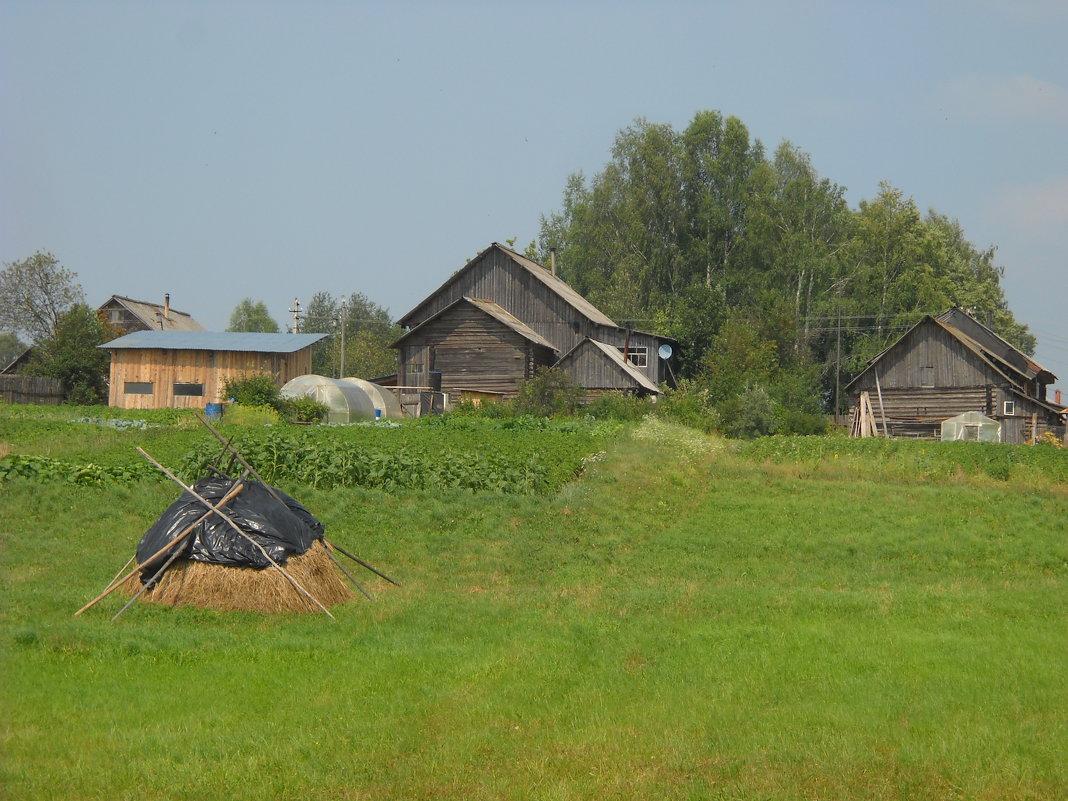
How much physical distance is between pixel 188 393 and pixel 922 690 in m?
44.1

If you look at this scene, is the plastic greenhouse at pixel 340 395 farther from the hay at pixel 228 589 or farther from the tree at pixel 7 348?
the tree at pixel 7 348

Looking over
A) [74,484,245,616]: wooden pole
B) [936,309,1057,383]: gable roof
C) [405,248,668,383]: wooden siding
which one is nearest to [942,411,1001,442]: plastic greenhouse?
[936,309,1057,383]: gable roof

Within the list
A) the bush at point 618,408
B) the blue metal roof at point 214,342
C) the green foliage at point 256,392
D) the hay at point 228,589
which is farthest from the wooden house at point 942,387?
the hay at point 228,589

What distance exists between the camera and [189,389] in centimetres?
5028

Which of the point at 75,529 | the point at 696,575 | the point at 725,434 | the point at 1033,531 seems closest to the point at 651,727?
the point at 696,575

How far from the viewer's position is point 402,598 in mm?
15516

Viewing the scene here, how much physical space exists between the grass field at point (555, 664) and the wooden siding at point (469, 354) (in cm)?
2853

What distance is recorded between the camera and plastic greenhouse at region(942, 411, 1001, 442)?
156ft

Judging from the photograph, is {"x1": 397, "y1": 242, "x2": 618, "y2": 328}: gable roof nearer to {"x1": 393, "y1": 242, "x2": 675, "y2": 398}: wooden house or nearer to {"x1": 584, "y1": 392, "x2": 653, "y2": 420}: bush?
{"x1": 393, "y1": 242, "x2": 675, "y2": 398}: wooden house

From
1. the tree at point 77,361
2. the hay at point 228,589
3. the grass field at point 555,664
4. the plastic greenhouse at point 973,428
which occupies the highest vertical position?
the tree at point 77,361

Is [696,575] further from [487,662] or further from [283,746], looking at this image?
[283,746]

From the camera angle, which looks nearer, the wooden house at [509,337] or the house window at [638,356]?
the wooden house at [509,337]

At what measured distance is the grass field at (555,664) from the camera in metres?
8.68

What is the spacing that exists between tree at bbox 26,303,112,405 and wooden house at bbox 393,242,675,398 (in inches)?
615
